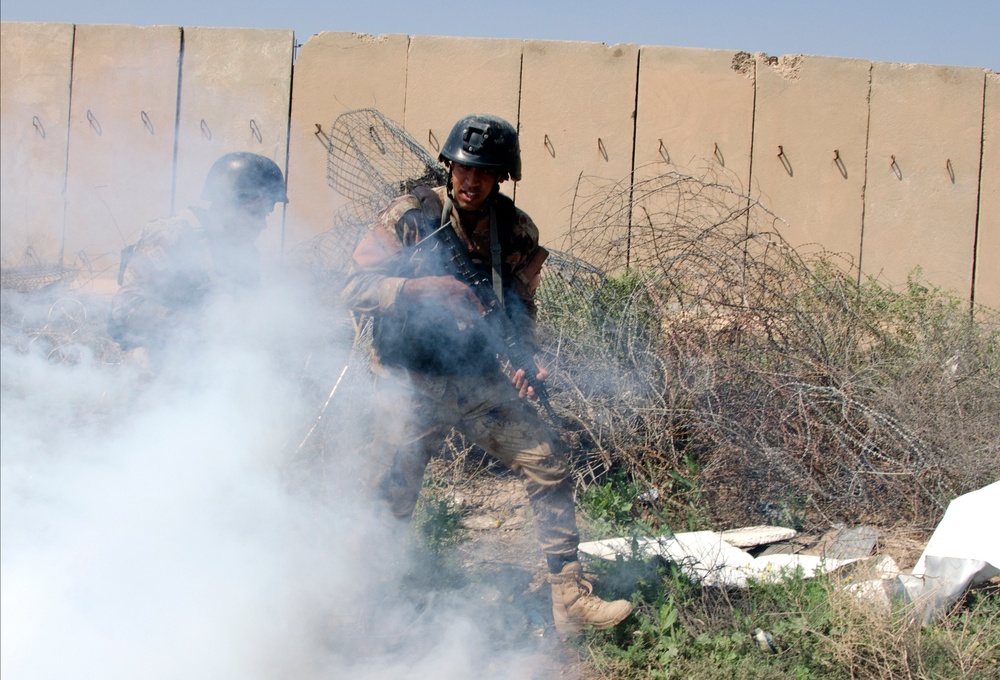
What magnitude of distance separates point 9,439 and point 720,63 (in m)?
6.95

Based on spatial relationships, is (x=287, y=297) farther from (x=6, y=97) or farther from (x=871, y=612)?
(x=6, y=97)

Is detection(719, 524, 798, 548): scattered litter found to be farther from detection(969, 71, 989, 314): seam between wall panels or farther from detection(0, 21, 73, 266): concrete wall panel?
detection(969, 71, 989, 314): seam between wall panels

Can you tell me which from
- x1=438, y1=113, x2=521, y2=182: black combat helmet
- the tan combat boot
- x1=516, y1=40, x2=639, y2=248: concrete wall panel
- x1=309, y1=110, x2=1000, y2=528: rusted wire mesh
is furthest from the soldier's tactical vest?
x1=516, y1=40, x2=639, y2=248: concrete wall panel

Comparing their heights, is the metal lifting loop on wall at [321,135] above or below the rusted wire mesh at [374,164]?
above

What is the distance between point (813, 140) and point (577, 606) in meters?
6.05

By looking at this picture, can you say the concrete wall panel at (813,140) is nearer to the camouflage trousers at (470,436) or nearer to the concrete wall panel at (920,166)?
the concrete wall panel at (920,166)

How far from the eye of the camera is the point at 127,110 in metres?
7.84

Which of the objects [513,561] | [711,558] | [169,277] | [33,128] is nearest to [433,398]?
[513,561]

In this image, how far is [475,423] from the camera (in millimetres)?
3307

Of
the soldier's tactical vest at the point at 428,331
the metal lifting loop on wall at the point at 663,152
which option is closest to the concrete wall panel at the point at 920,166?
the metal lifting loop on wall at the point at 663,152

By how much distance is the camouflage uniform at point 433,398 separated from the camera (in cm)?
317

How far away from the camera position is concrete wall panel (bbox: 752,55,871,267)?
7.72m

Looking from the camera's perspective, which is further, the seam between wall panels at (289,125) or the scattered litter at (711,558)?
the seam between wall panels at (289,125)

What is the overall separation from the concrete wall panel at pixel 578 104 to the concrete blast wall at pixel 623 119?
0.5 inches
